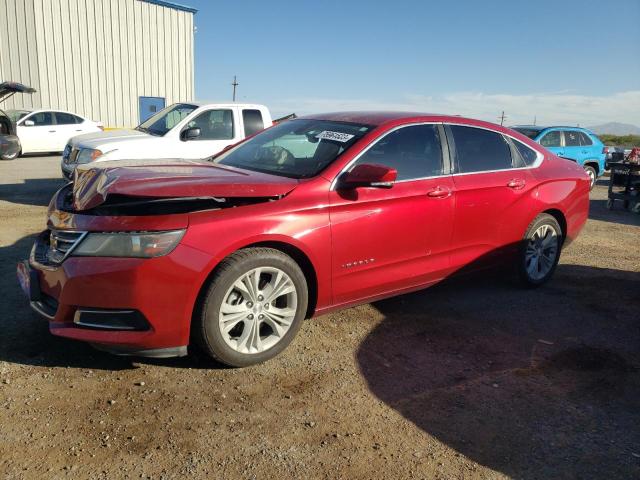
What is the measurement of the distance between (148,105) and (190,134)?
60.4ft

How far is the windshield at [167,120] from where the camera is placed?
9125 mm

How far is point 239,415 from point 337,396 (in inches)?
23.0

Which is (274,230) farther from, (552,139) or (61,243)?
(552,139)

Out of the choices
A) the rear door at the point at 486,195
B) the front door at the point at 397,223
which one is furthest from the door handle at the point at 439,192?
the rear door at the point at 486,195

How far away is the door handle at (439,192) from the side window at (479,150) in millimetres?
292

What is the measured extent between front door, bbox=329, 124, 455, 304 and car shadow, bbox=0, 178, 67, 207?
21.7 feet

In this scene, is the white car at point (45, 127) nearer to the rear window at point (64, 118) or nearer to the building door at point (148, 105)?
the rear window at point (64, 118)

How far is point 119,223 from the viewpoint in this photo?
296 centimetres

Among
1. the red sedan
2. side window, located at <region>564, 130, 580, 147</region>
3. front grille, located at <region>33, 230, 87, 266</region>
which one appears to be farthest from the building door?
front grille, located at <region>33, 230, 87, 266</region>

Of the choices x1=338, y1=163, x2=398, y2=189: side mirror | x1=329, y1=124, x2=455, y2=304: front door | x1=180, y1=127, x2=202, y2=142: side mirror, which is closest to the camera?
x1=338, y1=163, x2=398, y2=189: side mirror

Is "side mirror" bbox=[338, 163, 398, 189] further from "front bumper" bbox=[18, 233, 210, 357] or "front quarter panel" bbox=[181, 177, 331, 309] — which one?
"front bumper" bbox=[18, 233, 210, 357]

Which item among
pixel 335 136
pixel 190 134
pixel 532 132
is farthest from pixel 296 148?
pixel 532 132

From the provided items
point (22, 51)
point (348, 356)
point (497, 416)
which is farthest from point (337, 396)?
point (22, 51)

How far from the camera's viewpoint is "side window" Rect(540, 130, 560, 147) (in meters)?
13.6
